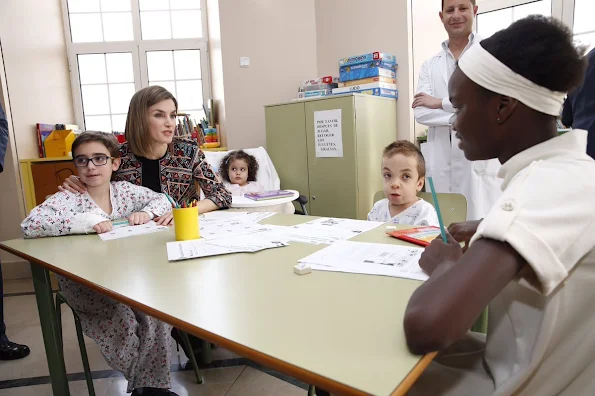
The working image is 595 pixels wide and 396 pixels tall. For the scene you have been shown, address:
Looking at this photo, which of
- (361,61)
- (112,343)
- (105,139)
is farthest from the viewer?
(361,61)

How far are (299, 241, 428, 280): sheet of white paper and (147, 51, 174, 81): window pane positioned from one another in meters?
3.94

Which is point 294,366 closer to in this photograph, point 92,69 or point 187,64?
point 187,64

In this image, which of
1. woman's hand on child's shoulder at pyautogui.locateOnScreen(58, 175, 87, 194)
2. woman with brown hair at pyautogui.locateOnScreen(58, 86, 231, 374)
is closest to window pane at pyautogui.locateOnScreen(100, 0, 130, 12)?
woman with brown hair at pyautogui.locateOnScreen(58, 86, 231, 374)

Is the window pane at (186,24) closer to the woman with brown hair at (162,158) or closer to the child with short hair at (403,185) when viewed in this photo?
the woman with brown hair at (162,158)

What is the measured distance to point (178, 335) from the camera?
1.95 m

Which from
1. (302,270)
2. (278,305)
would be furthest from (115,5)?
(278,305)

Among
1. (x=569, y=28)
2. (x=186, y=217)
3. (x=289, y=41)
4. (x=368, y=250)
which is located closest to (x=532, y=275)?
(x=569, y=28)

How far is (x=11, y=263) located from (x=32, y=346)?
1661 millimetres

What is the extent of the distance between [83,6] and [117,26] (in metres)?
0.37

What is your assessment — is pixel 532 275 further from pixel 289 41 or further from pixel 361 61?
pixel 289 41

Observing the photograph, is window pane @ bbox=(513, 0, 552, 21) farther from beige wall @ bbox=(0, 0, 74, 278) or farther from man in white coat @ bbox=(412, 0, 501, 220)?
beige wall @ bbox=(0, 0, 74, 278)

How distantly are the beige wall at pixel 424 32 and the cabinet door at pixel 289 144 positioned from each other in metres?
1.02

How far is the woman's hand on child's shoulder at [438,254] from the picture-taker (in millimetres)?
747

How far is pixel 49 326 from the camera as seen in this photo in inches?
55.7
